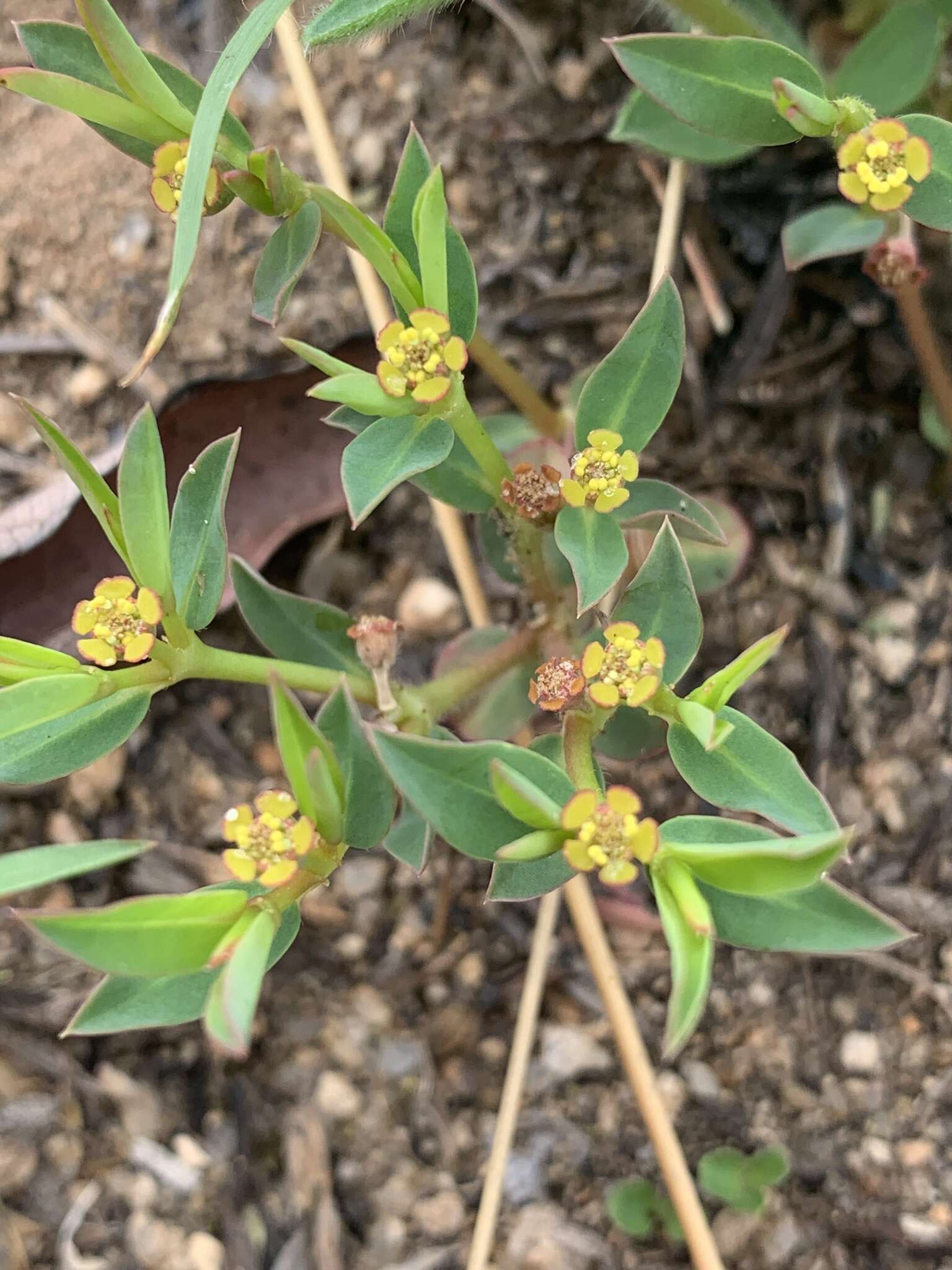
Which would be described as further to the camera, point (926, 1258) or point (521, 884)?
point (926, 1258)

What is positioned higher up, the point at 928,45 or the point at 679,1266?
the point at 928,45

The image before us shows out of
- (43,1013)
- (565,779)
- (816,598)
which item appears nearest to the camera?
(565,779)

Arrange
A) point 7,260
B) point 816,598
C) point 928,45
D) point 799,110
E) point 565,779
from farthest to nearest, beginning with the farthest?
1. point 7,260
2. point 816,598
3. point 928,45
4. point 799,110
5. point 565,779

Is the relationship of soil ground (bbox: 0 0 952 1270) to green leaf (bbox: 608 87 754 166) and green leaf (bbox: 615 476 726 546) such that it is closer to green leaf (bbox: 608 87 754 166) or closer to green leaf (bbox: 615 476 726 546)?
green leaf (bbox: 608 87 754 166)

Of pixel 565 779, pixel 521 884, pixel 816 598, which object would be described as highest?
pixel 565 779

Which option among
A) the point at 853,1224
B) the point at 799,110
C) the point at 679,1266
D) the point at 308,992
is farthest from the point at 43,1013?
the point at 799,110

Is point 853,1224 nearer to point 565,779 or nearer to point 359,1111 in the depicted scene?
point 359,1111

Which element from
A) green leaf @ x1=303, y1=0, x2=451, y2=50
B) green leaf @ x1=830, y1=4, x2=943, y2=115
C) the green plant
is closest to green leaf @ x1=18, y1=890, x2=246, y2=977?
the green plant
